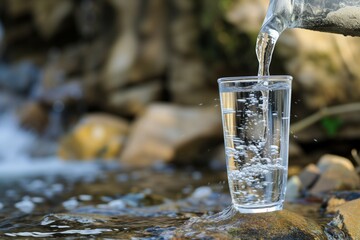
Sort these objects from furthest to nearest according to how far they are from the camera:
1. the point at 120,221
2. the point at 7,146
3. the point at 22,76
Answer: the point at 22,76 → the point at 7,146 → the point at 120,221

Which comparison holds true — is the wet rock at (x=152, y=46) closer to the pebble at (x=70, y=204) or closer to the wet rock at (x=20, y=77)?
the wet rock at (x=20, y=77)

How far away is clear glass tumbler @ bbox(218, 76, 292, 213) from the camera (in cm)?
252

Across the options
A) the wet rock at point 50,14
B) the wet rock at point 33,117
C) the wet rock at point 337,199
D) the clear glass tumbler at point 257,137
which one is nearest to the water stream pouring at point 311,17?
the clear glass tumbler at point 257,137

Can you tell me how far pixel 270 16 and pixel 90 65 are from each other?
7.33 meters

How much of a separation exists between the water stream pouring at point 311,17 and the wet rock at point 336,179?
146 cm

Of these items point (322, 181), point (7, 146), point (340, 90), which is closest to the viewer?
point (322, 181)

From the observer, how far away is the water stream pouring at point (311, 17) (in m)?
2.79

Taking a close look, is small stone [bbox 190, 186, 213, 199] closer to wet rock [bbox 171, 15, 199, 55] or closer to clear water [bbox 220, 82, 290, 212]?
clear water [bbox 220, 82, 290, 212]

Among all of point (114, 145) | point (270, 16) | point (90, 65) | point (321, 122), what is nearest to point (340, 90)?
point (321, 122)

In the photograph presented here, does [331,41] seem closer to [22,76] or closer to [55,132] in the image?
[55,132]

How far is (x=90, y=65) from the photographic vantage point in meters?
9.91

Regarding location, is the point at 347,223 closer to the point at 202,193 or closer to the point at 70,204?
the point at 202,193

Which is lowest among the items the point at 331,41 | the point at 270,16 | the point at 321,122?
the point at 321,122

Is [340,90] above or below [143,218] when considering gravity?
above
